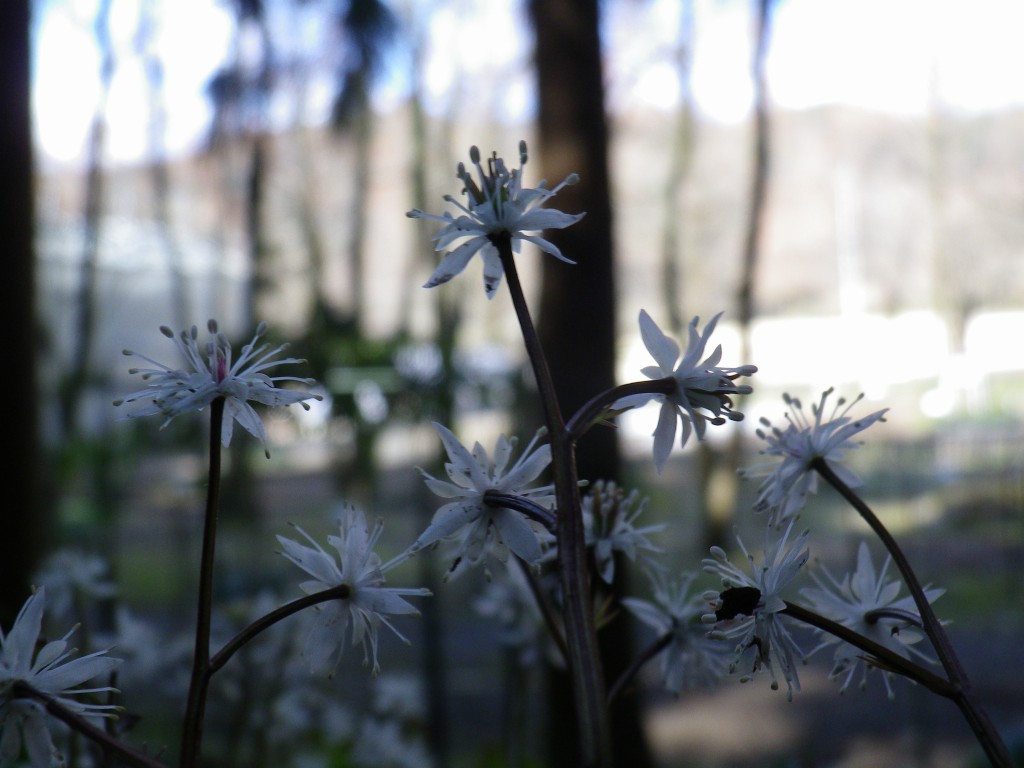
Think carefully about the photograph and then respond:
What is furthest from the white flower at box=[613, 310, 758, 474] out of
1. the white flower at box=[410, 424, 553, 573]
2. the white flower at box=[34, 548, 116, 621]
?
the white flower at box=[34, 548, 116, 621]

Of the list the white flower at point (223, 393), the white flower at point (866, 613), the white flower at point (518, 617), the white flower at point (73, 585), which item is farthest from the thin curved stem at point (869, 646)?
the white flower at point (73, 585)

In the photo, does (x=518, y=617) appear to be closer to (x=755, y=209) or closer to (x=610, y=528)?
(x=610, y=528)

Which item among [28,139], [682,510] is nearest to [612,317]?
[28,139]

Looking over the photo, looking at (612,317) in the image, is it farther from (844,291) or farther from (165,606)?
(844,291)

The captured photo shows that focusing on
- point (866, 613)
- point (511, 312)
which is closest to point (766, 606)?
point (866, 613)

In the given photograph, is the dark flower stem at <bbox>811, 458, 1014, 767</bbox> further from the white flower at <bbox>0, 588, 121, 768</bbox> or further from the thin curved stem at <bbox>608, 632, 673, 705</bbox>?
the white flower at <bbox>0, 588, 121, 768</bbox>
